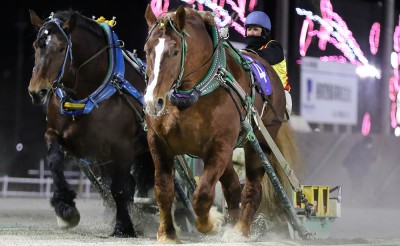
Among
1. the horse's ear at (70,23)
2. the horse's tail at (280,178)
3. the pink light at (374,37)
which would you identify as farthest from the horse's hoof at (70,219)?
the pink light at (374,37)

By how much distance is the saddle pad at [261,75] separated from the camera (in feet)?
22.8

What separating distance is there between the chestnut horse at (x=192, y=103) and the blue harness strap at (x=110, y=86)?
48.5 inches

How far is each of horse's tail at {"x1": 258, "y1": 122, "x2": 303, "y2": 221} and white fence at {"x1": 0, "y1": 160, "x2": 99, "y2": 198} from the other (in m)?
10.3

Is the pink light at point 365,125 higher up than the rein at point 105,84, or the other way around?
the rein at point 105,84

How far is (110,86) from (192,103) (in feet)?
5.66

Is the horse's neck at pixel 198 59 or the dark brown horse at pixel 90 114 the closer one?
the horse's neck at pixel 198 59

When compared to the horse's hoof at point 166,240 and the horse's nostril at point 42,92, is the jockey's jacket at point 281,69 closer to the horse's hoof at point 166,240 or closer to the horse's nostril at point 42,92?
the horse's nostril at point 42,92

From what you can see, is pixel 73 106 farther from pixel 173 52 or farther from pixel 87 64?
pixel 173 52

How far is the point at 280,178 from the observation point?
771cm

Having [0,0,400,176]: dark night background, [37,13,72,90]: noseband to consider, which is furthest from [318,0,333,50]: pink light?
[37,13,72,90]: noseband

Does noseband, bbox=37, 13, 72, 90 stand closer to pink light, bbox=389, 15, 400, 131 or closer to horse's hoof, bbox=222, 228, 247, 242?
horse's hoof, bbox=222, 228, 247, 242

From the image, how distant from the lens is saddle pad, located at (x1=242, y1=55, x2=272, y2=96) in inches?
273

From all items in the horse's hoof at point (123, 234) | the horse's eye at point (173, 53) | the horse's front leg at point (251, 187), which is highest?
the horse's eye at point (173, 53)

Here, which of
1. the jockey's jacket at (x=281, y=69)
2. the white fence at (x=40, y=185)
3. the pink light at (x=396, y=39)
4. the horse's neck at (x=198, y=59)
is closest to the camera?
the horse's neck at (x=198, y=59)
